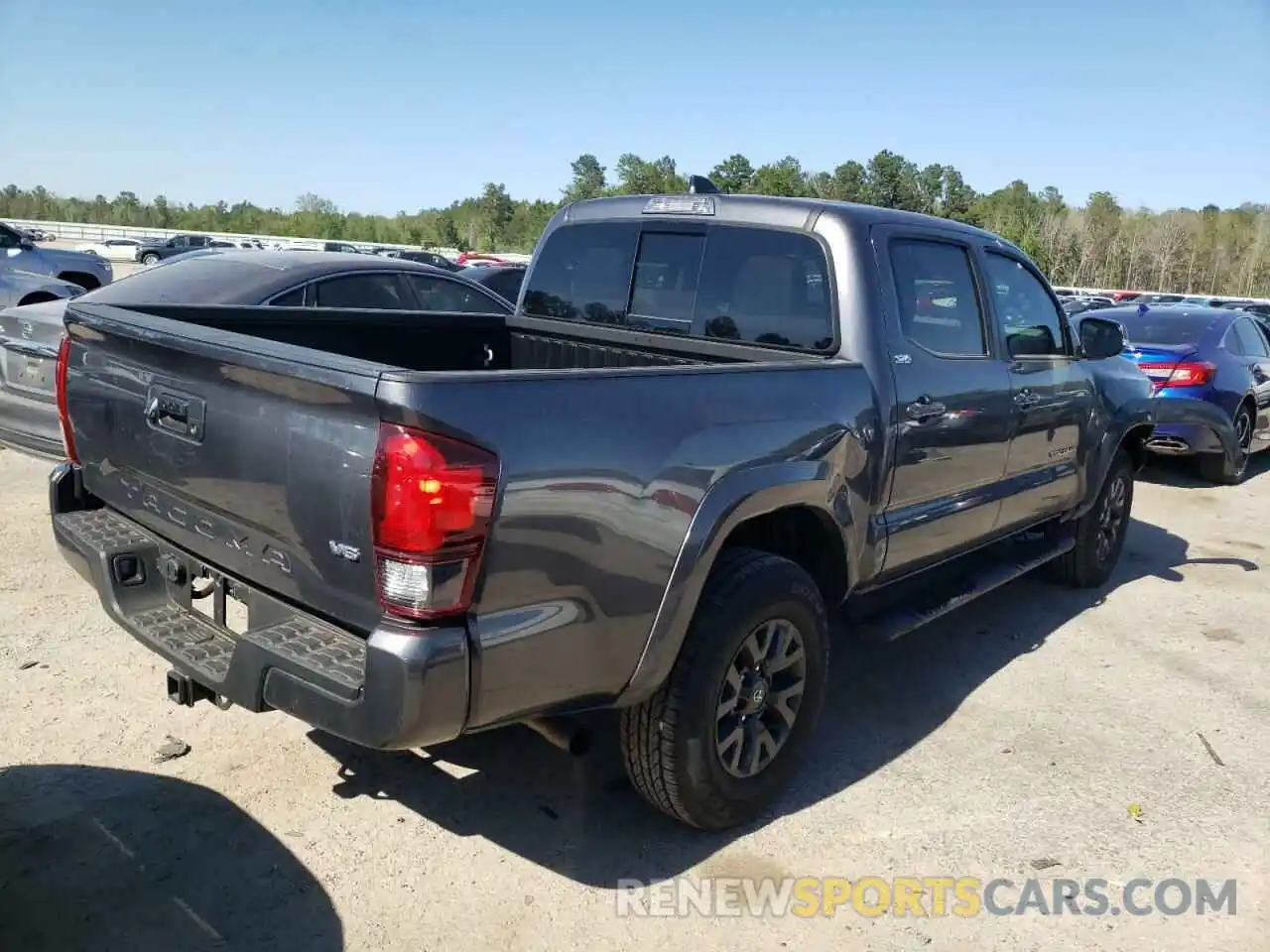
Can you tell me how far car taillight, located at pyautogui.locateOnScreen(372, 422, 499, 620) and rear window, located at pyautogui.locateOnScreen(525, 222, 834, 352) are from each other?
1.90 meters

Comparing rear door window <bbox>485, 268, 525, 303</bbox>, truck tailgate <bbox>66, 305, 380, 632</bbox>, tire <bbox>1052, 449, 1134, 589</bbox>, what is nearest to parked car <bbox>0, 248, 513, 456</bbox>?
truck tailgate <bbox>66, 305, 380, 632</bbox>

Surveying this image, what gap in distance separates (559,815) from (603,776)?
12.5 inches

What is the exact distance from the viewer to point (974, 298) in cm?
452

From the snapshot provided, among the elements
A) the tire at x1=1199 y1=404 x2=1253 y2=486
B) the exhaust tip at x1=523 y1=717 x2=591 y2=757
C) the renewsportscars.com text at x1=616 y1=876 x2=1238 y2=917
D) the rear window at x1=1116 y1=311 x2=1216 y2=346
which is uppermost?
the rear window at x1=1116 y1=311 x2=1216 y2=346

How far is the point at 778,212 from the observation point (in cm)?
399

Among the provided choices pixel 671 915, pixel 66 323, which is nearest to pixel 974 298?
pixel 671 915

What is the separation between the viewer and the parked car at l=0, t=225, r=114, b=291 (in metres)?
13.1

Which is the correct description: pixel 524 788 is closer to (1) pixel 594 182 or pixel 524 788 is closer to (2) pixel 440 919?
(2) pixel 440 919

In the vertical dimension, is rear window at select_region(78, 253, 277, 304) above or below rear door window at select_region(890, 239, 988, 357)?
below

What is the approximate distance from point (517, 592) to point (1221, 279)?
86.4 meters

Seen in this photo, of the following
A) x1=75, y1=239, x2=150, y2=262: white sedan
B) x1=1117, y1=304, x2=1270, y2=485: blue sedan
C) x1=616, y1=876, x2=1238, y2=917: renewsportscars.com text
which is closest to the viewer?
x1=616, y1=876, x2=1238, y2=917: renewsportscars.com text

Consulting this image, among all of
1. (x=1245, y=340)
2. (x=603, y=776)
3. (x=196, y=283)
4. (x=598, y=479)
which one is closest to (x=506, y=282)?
(x=196, y=283)

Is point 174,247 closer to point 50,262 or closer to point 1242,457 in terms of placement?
point 50,262

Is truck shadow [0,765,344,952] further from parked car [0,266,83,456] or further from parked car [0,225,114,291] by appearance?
parked car [0,225,114,291]
